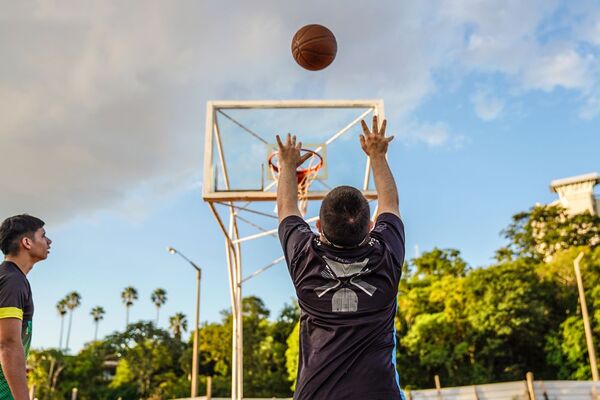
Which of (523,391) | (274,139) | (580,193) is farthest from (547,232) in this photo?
(274,139)

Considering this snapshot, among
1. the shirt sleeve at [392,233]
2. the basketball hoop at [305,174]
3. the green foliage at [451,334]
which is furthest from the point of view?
the green foliage at [451,334]

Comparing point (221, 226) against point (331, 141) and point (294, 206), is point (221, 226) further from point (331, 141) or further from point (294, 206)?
point (294, 206)

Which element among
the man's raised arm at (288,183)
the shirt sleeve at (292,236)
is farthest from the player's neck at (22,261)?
the shirt sleeve at (292,236)

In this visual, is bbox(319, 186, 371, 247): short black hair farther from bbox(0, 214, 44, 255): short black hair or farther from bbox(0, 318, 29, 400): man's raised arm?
bbox(0, 214, 44, 255): short black hair

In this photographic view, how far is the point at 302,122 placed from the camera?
12.1 m

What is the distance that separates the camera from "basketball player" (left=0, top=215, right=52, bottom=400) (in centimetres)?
340

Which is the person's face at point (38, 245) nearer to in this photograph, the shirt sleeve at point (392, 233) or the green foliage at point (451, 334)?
the shirt sleeve at point (392, 233)

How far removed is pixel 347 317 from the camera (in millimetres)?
2379

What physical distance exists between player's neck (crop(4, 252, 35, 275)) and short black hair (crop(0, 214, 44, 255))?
3 centimetres

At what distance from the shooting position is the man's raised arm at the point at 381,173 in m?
2.82

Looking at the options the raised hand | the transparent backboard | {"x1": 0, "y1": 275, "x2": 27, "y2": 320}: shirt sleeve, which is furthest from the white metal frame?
the raised hand

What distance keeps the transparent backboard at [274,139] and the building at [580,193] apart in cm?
4345

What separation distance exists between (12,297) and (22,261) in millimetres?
331

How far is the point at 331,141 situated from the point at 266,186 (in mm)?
1641
